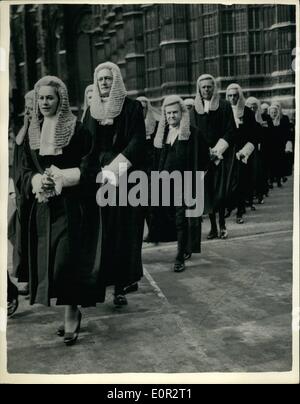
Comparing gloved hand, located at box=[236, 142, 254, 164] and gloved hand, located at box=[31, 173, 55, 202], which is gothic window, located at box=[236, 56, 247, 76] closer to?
gloved hand, located at box=[236, 142, 254, 164]

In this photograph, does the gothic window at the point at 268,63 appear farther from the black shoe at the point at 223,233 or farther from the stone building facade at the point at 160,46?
the black shoe at the point at 223,233

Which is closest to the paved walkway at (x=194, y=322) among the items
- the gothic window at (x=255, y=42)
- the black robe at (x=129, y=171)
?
the black robe at (x=129, y=171)

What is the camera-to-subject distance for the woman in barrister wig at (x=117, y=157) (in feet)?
12.7

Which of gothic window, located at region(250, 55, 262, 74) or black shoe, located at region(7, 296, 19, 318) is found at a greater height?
gothic window, located at region(250, 55, 262, 74)

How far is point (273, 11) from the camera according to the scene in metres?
3.88

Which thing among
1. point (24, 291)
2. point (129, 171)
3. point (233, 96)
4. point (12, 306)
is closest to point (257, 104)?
point (233, 96)

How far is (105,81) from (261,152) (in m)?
1.57

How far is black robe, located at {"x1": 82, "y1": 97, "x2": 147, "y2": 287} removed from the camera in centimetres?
392

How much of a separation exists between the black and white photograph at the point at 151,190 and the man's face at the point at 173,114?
0.04 ft

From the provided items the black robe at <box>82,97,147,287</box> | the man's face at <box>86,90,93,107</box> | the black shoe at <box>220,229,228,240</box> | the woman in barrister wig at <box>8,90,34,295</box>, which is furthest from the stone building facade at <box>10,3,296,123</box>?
the black shoe at <box>220,229,228,240</box>

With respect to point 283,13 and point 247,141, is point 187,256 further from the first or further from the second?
point 283,13

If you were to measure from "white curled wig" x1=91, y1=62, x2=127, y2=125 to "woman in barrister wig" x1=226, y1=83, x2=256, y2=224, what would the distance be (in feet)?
3.53

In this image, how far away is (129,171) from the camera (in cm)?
396
